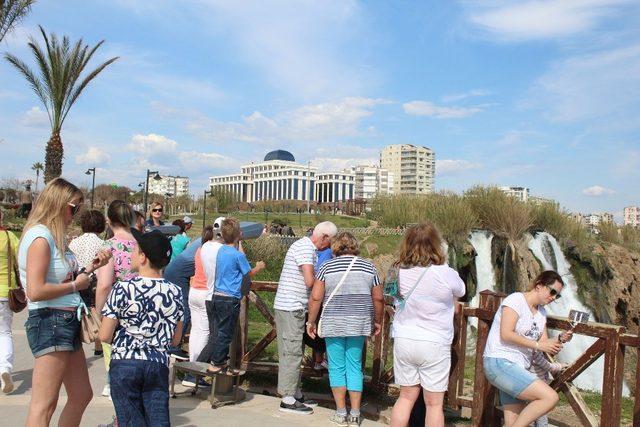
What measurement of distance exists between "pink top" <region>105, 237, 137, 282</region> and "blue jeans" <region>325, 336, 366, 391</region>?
1925 mm

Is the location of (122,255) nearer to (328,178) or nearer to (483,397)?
(483,397)

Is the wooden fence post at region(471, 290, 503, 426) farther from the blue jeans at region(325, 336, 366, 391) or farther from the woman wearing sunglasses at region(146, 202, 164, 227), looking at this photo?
the woman wearing sunglasses at region(146, 202, 164, 227)

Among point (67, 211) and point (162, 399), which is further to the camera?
point (67, 211)

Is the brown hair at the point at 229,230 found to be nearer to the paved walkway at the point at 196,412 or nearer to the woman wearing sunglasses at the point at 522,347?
the paved walkway at the point at 196,412

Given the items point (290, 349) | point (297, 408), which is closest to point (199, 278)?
point (290, 349)

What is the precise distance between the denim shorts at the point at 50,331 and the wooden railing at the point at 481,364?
9.87 feet

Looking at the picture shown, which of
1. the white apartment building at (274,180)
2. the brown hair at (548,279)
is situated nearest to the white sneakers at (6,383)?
the brown hair at (548,279)

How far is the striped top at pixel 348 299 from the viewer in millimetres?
5250

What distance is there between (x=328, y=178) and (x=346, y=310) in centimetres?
17486

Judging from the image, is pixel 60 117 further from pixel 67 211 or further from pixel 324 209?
pixel 324 209

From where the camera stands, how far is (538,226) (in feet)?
73.6

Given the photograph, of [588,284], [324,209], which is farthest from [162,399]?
[324,209]

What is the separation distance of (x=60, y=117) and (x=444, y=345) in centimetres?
2228

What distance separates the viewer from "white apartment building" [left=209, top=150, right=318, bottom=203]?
17444 centimetres
